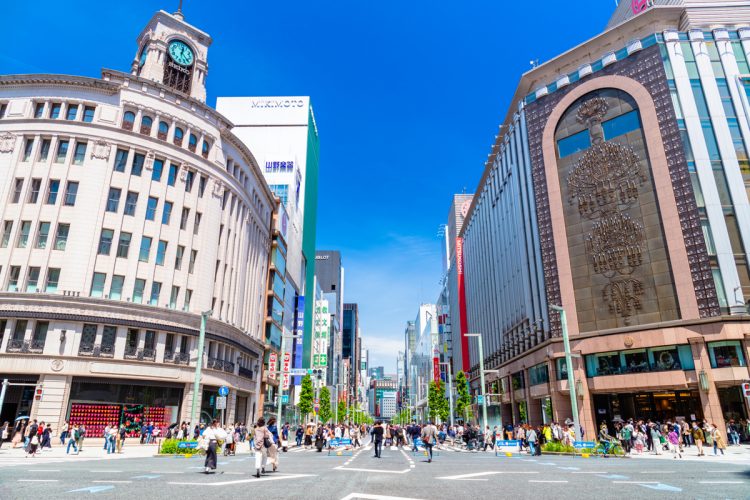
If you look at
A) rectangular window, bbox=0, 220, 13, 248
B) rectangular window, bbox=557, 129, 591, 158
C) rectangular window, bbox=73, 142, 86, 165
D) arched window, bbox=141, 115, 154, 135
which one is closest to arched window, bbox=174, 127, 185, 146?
arched window, bbox=141, 115, 154, 135

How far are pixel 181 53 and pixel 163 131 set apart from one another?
40.8ft

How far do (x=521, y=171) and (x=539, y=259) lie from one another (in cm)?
1105

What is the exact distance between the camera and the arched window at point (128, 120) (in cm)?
4119

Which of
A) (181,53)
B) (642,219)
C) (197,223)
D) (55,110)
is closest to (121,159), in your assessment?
(55,110)

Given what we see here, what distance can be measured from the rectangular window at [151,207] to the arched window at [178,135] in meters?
6.06

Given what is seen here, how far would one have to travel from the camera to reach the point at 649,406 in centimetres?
3934

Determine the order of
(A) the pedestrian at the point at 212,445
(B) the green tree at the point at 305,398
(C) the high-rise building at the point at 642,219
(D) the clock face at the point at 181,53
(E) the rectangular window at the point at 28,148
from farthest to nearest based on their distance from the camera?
(B) the green tree at the point at 305,398, (D) the clock face at the point at 181,53, (E) the rectangular window at the point at 28,148, (C) the high-rise building at the point at 642,219, (A) the pedestrian at the point at 212,445

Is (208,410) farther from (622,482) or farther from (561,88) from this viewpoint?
(561,88)

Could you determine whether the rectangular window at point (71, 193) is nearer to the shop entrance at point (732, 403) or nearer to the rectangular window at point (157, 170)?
the rectangular window at point (157, 170)

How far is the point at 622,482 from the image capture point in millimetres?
13312

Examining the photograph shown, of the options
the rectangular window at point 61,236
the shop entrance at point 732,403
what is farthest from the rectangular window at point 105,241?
the shop entrance at point 732,403

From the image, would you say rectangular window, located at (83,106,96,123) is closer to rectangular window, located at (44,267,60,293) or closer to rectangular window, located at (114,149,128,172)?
rectangular window, located at (114,149,128,172)

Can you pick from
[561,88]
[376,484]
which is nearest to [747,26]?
[561,88]

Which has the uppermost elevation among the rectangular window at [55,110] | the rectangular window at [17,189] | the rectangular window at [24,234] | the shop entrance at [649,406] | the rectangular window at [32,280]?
the rectangular window at [55,110]
